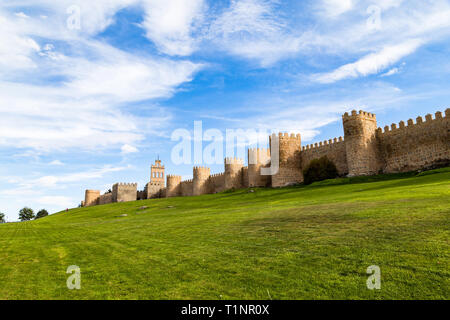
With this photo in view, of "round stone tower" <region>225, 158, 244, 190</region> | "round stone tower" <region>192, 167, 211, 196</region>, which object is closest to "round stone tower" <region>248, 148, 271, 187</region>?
"round stone tower" <region>225, 158, 244, 190</region>

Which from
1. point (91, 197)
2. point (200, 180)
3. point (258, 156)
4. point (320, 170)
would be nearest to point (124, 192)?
point (91, 197)

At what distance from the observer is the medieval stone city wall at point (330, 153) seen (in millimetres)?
46031

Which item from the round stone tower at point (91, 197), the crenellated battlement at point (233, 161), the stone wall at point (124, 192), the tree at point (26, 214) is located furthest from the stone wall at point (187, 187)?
the tree at point (26, 214)

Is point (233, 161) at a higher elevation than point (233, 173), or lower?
higher

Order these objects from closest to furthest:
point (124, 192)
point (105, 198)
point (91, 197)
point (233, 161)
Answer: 1. point (233, 161)
2. point (124, 192)
3. point (105, 198)
4. point (91, 197)

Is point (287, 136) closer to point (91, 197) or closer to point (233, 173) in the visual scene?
point (233, 173)

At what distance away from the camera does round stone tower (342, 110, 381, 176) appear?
4041 cm

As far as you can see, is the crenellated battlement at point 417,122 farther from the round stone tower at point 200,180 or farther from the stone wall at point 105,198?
the stone wall at point 105,198

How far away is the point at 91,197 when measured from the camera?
89125 mm

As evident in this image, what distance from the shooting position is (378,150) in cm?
4222

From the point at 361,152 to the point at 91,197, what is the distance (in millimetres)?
74497

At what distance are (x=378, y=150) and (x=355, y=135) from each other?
13.6 ft

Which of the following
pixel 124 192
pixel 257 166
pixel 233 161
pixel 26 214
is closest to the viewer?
pixel 257 166

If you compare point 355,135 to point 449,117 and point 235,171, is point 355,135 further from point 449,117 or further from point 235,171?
point 235,171
